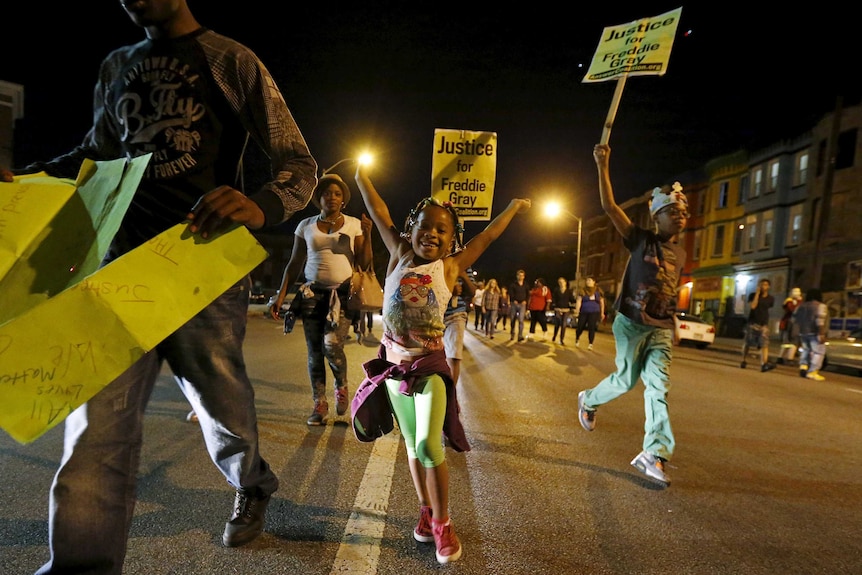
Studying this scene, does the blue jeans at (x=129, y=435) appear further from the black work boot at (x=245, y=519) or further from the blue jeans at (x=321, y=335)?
the blue jeans at (x=321, y=335)

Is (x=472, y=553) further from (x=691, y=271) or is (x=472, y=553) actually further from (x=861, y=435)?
(x=691, y=271)

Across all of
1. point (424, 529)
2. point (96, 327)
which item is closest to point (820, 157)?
point (424, 529)

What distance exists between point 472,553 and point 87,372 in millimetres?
1779

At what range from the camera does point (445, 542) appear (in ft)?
7.54

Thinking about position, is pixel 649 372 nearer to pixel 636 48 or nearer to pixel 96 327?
pixel 636 48

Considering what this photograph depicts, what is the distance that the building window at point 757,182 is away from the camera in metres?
31.1

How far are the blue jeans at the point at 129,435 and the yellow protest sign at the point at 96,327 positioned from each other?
27 centimetres

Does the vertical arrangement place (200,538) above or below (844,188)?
below

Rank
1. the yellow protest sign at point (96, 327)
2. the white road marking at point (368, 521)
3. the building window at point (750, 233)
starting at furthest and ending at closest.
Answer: the building window at point (750, 233)
the white road marking at point (368, 521)
the yellow protest sign at point (96, 327)

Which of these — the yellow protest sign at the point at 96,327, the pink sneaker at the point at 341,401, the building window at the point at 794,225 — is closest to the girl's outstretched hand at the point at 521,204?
the yellow protest sign at the point at 96,327

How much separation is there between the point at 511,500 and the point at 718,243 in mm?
37694

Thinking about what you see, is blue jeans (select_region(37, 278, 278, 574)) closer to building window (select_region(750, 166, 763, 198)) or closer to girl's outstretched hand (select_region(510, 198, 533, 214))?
girl's outstretched hand (select_region(510, 198, 533, 214))

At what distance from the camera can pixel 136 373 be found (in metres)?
1.75

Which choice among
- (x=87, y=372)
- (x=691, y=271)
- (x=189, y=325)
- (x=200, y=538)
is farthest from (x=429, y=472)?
(x=691, y=271)
